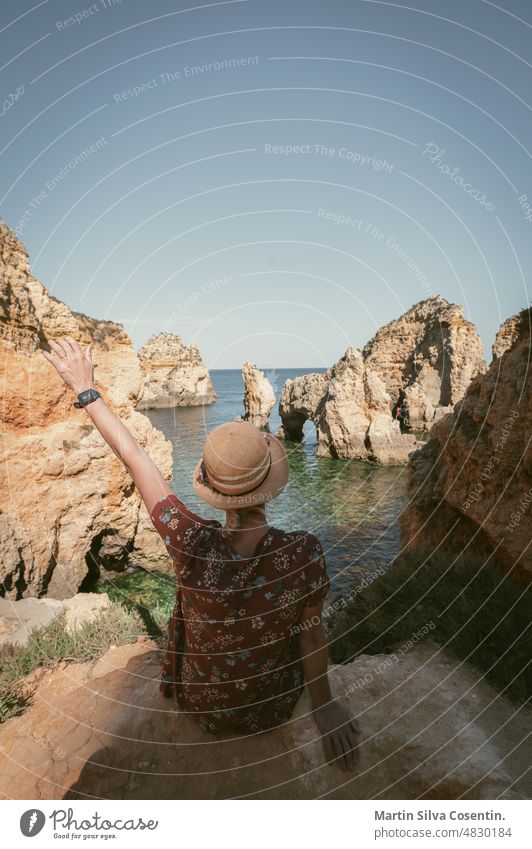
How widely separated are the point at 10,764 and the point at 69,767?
0.43 meters

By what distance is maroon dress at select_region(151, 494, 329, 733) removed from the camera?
1990 millimetres

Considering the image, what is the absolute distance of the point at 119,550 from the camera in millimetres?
10828

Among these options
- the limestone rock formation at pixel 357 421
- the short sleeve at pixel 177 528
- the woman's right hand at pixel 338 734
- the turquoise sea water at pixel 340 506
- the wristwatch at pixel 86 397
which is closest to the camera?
the short sleeve at pixel 177 528

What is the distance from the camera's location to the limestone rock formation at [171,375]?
68.9m

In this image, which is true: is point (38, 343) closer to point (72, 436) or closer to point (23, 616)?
point (72, 436)

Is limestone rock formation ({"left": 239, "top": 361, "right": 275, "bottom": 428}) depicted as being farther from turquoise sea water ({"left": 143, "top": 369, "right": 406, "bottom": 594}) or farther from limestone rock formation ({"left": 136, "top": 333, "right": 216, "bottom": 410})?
limestone rock formation ({"left": 136, "top": 333, "right": 216, "bottom": 410})

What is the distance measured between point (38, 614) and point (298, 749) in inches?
160

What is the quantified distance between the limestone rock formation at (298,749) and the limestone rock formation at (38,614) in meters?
1.64

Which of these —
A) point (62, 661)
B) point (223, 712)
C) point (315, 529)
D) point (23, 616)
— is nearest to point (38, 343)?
point (23, 616)

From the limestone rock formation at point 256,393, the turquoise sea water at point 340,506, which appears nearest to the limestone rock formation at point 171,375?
the limestone rock formation at point 256,393

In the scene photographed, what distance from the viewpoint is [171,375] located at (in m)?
72.6
